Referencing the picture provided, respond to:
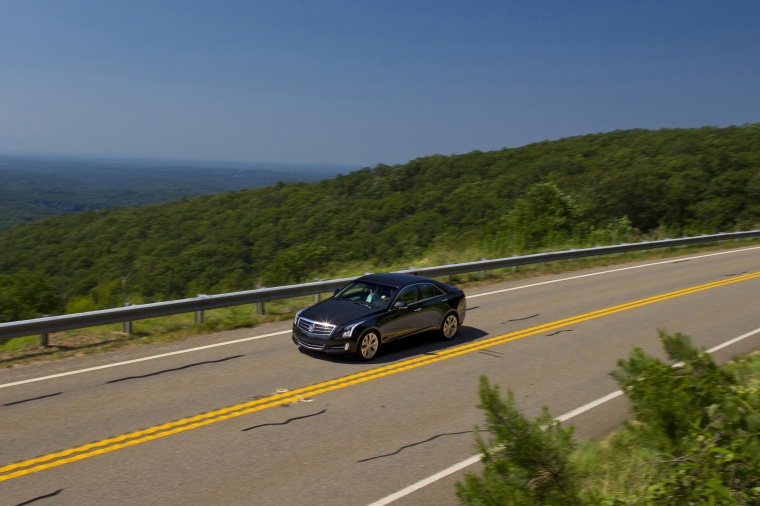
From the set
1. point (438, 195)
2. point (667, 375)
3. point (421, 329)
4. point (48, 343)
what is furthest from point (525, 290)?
point (438, 195)

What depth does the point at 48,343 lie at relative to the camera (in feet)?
40.0

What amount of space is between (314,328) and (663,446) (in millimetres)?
7846

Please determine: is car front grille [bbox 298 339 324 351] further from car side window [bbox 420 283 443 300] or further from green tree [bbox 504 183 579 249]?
green tree [bbox 504 183 579 249]

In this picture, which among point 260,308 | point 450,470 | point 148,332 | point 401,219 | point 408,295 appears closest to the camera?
point 450,470

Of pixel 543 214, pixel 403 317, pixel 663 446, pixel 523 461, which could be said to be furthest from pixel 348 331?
pixel 543 214

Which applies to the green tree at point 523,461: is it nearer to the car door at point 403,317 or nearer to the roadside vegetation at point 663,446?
the roadside vegetation at point 663,446

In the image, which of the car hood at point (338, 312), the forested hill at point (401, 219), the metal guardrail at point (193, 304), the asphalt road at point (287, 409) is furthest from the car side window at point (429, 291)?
the forested hill at point (401, 219)

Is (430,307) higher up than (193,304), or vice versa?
(430,307)

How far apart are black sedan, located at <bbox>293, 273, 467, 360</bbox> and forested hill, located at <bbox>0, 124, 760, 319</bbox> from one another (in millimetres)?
8406

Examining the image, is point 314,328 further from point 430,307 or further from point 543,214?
point 543,214

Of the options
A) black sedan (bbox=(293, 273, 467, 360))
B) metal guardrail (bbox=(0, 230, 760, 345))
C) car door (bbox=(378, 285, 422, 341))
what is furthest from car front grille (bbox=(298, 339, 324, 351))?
metal guardrail (bbox=(0, 230, 760, 345))

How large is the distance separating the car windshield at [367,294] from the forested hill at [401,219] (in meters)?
8.26

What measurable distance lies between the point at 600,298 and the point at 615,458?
11672mm

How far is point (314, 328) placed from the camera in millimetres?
11789
